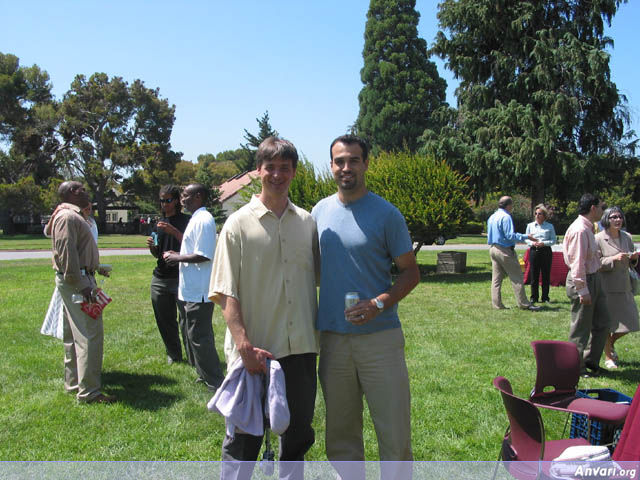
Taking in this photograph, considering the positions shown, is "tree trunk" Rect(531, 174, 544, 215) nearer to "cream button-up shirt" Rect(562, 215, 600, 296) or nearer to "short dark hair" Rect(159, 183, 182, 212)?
"cream button-up shirt" Rect(562, 215, 600, 296)

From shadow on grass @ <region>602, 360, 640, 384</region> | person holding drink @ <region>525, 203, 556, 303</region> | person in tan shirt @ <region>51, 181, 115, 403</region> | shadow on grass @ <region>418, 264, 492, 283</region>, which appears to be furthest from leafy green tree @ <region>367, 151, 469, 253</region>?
person in tan shirt @ <region>51, 181, 115, 403</region>

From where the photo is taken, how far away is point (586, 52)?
23.6 metres

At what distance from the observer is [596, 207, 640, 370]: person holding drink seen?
5871 millimetres

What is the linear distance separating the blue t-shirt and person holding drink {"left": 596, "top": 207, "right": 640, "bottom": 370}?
13.1 ft

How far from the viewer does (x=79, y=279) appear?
4672 millimetres

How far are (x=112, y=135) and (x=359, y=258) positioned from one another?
5825 cm

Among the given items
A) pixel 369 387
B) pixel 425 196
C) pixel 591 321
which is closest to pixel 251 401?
pixel 369 387

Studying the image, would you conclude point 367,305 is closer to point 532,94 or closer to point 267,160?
point 267,160

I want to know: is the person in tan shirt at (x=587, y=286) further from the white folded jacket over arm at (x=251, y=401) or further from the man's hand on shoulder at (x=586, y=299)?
the white folded jacket over arm at (x=251, y=401)

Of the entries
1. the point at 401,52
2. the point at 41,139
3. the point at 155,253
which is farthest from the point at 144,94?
the point at 155,253

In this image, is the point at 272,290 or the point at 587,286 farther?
the point at 587,286

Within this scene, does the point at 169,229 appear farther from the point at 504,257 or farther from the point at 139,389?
the point at 504,257

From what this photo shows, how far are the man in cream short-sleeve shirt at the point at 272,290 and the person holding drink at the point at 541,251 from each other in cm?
873

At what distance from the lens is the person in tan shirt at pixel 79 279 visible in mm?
4691
